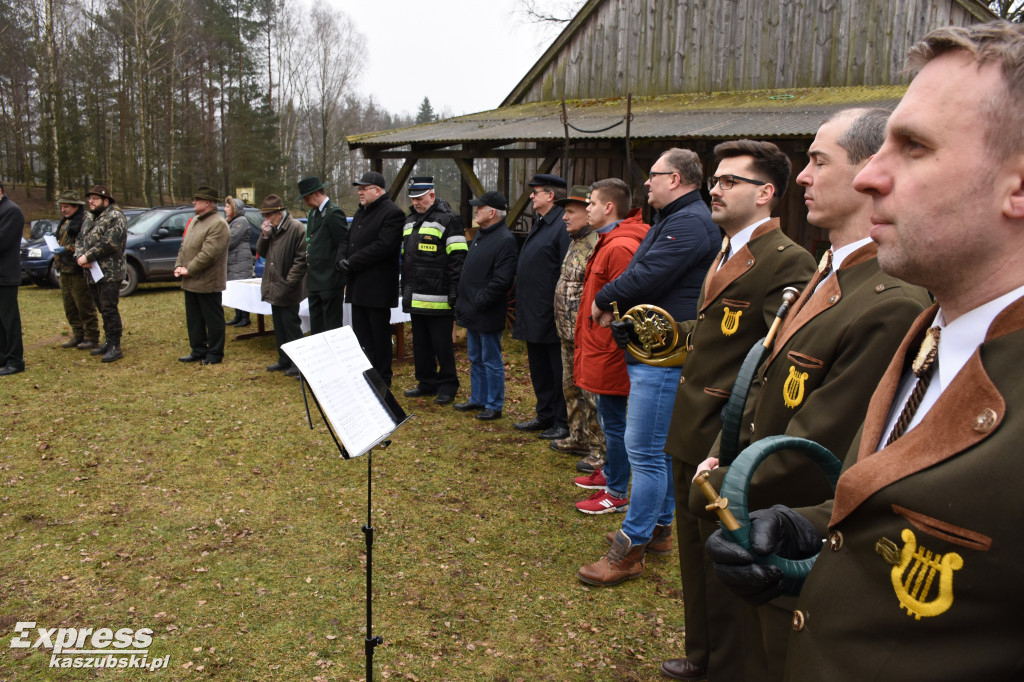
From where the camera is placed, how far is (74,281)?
8742 millimetres

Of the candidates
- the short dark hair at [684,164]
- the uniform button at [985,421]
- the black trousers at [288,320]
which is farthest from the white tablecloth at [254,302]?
the uniform button at [985,421]

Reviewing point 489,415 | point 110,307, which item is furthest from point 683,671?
point 110,307

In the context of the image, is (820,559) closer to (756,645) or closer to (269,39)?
Answer: (756,645)

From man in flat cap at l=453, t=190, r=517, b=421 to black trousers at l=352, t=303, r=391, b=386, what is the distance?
1.06m

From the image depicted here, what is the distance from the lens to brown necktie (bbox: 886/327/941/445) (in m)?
1.11

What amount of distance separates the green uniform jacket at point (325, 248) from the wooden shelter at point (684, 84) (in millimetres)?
2931

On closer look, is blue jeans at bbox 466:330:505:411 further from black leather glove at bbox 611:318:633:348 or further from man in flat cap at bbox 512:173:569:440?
black leather glove at bbox 611:318:633:348

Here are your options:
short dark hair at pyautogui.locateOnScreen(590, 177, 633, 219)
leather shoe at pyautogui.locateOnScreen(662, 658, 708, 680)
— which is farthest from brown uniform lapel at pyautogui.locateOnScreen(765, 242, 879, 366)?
short dark hair at pyautogui.locateOnScreen(590, 177, 633, 219)

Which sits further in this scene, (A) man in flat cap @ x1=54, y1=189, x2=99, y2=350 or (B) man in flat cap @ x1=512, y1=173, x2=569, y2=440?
(A) man in flat cap @ x1=54, y1=189, x2=99, y2=350

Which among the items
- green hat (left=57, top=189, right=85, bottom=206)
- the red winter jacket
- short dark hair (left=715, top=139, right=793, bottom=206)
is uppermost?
short dark hair (left=715, top=139, right=793, bottom=206)

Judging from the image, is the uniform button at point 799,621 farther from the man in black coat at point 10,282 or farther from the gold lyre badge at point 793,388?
the man in black coat at point 10,282

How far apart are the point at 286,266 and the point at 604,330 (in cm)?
487

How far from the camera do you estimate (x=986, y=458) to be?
919 mm

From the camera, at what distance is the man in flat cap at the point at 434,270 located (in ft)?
22.7
